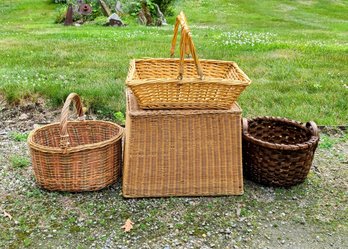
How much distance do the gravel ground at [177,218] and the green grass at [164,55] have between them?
67.5 inches

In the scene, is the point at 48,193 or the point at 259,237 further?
the point at 48,193

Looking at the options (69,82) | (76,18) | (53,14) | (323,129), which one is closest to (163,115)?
(323,129)

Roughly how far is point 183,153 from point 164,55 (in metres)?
4.11

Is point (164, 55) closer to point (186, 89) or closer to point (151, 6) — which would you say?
point (186, 89)

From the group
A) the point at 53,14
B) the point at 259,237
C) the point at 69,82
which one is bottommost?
the point at 53,14

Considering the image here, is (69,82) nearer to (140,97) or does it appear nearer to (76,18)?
(140,97)

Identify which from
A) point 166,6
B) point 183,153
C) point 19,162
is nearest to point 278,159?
point 183,153

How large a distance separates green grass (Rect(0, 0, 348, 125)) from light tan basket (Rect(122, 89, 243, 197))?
1774mm

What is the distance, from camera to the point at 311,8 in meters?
17.7

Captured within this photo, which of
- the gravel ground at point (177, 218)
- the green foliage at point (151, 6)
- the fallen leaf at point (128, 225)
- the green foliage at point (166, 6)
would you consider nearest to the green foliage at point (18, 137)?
the gravel ground at point (177, 218)

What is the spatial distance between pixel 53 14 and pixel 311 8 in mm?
9174

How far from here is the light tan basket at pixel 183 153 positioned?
325 centimetres

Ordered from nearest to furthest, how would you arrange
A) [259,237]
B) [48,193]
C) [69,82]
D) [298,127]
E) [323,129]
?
1. [259,237]
2. [48,193]
3. [298,127]
4. [323,129]
5. [69,82]

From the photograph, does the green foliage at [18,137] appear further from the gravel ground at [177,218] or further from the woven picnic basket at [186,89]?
the woven picnic basket at [186,89]
